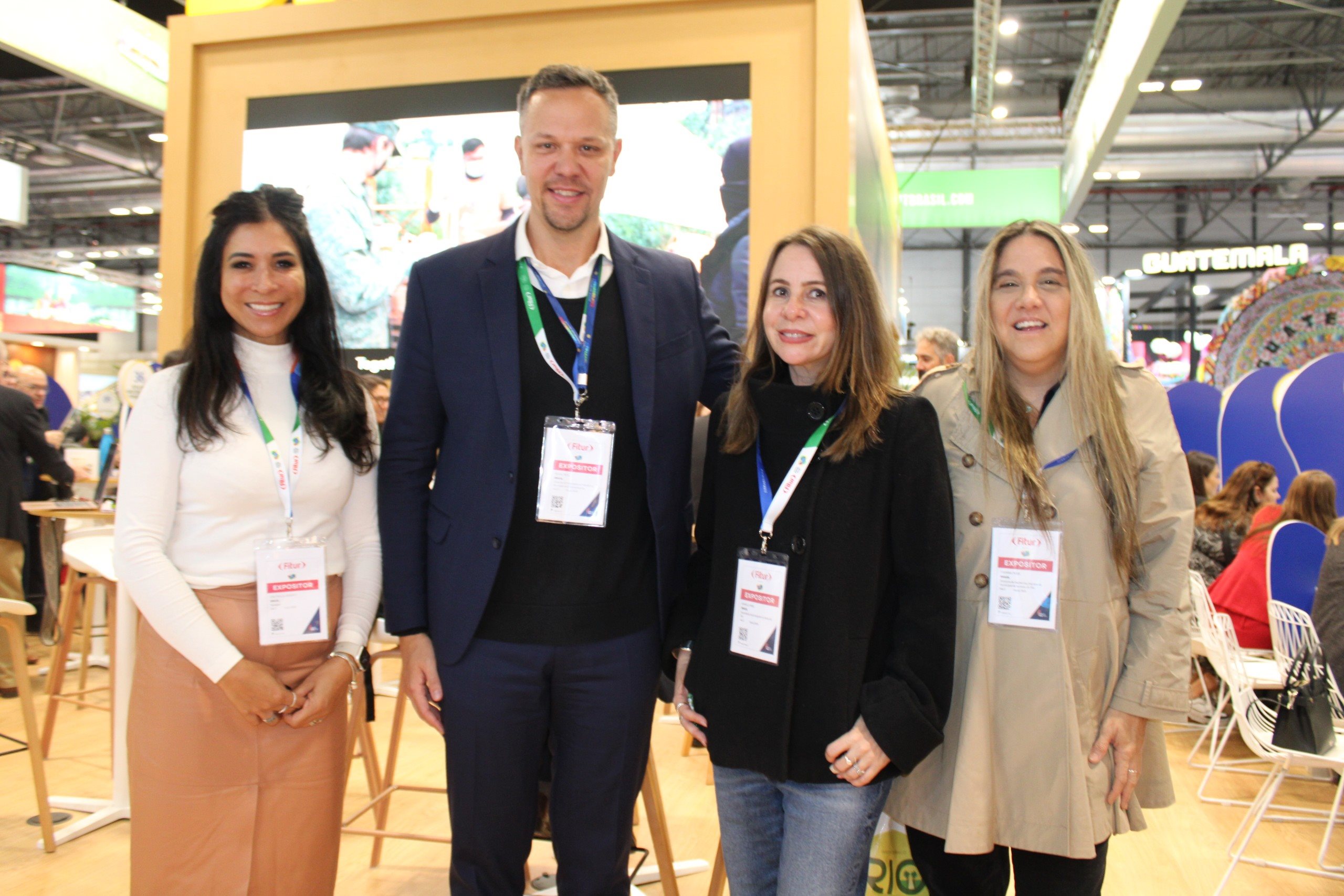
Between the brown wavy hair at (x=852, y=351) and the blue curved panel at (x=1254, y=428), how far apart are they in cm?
732

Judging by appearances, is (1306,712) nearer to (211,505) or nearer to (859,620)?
(859,620)

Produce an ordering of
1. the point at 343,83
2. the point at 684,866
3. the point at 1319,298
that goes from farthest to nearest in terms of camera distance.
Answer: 1. the point at 1319,298
2. the point at 343,83
3. the point at 684,866

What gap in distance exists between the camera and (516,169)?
3773 millimetres

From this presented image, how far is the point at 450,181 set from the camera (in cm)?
384

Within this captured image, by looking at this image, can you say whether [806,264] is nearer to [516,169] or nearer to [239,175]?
[516,169]

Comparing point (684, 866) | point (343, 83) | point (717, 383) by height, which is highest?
point (343, 83)

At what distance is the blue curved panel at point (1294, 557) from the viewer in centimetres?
447

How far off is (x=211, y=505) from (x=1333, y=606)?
3.80 metres

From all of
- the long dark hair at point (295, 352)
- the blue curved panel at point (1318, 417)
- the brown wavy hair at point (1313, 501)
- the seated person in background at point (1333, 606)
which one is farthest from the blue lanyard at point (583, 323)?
the blue curved panel at point (1318, 417)

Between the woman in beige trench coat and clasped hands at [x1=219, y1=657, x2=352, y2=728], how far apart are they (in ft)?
3.54

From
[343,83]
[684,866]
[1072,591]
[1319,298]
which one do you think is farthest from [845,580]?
[1319,298]

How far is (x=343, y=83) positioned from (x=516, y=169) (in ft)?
2.73

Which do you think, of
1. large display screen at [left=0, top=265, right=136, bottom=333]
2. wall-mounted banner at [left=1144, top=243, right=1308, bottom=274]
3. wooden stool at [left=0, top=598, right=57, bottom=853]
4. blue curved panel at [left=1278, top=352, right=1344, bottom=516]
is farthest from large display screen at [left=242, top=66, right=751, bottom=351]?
large display screen at [left=0, top=265, right=136, bottom=333]

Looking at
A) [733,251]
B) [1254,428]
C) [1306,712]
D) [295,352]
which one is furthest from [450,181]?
[1254,428]
